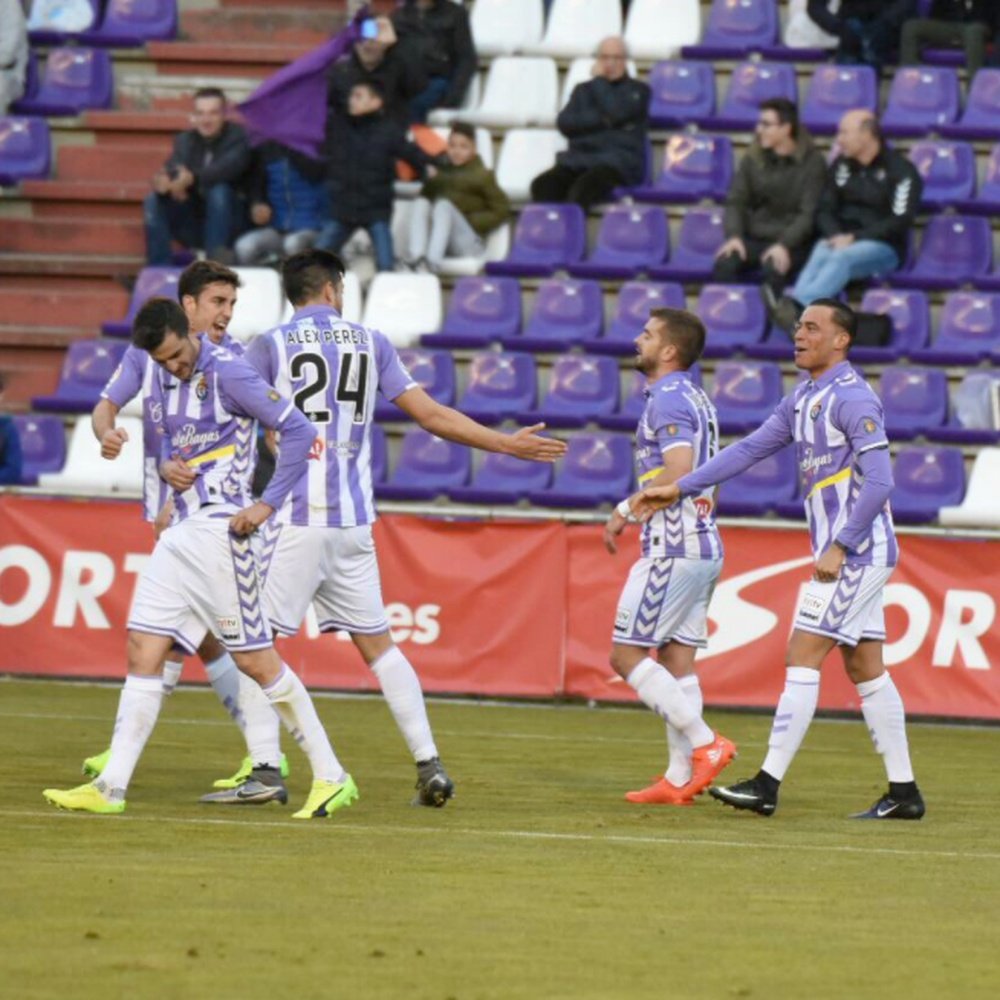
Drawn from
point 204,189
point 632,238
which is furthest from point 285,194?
point 632,238

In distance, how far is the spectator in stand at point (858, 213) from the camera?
18.3 m

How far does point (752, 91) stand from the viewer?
20.5 metres

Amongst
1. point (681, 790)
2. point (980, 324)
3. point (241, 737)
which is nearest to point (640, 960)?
point (681, 790)

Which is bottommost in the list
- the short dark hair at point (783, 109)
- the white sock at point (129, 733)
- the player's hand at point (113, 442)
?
the white sock at point (129, 733)

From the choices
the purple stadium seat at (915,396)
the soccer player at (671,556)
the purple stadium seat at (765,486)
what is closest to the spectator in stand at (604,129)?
the purple stadium seat at (915,396)

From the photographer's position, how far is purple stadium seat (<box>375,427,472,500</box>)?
18.1 metres

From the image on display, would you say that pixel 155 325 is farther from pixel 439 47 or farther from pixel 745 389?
pixel 439 47

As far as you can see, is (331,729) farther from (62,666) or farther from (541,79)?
(541,79)

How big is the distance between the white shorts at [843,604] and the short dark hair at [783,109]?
9.07 metres

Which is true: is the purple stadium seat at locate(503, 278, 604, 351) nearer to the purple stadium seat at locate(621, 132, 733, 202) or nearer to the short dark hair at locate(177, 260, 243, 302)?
the purple stadium seat at locate(621, 132, 733, 202)

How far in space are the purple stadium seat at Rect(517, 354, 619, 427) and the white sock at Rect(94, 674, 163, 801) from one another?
29.9ft

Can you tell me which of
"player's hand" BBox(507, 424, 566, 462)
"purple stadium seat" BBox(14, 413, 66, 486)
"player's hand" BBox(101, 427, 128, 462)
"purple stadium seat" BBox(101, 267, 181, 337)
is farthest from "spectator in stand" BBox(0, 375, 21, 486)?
"player's hand" BBox(507, 424, 566, 462)

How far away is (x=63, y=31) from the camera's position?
2264 centimetres

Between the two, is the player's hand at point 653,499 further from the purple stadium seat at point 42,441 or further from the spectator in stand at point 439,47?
the spectator in stand at point 439,47
